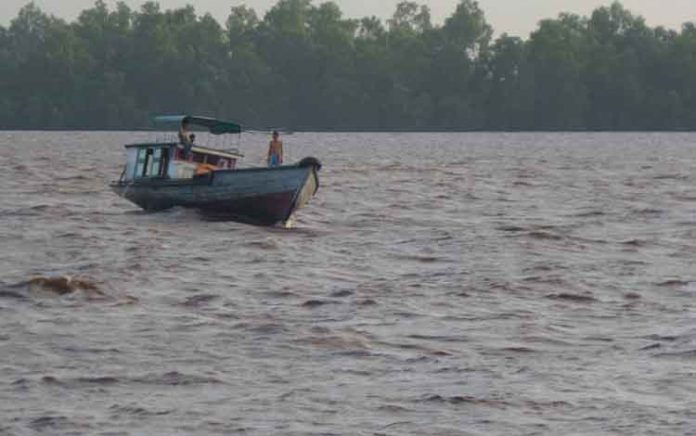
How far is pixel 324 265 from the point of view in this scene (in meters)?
33.9

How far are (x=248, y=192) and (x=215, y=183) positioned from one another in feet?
2.72

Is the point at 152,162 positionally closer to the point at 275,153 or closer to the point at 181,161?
the point at 181,161

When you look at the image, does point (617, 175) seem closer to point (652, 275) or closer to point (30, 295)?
point (652, 275)

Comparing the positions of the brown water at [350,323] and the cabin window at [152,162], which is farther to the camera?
the cabin window at [152,162]

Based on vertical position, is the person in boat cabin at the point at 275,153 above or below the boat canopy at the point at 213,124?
below

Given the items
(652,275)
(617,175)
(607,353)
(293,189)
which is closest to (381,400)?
(607,353)

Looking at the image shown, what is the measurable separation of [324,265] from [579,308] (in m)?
7.79

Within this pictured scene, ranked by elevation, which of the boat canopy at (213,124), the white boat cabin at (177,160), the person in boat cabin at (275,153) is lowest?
the white boat cabin at (177,160)

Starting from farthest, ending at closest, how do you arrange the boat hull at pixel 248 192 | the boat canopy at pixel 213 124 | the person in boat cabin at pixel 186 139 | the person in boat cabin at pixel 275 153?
the boat canopy at pixel 213 124 < the person in boat cabin at pixel 275 153 < the person in boat cabin at pixel 186 139 < the boat hull at pixel 248 192

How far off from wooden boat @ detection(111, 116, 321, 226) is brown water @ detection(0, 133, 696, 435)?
566mm

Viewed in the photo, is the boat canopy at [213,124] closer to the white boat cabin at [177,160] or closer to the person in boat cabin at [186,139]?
the person in boat cabin at [186,139]

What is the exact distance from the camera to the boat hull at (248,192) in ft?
136

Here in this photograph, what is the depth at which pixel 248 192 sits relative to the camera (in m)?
41.9

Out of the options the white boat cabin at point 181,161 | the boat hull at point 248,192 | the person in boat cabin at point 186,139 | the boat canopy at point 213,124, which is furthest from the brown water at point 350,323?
the boat canopy at point 213,124
